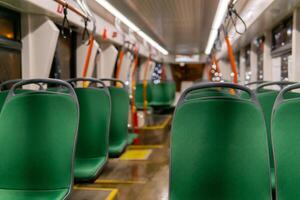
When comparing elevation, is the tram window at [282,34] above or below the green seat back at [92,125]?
above

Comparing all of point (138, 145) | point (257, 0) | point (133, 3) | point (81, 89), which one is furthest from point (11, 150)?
point (138, 145)

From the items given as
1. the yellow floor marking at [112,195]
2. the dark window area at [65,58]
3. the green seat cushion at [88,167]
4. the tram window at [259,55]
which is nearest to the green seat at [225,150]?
the green seat cushion at [88,167]

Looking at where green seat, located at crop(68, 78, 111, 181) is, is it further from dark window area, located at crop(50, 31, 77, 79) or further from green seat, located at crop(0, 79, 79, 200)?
dark window area, located at crop(50, 31, 77, 79)

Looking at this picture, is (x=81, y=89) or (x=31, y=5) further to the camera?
(x=31, y=5)

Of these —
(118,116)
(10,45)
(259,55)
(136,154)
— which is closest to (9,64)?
(10,45)

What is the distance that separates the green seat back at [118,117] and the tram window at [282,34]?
2.60 meters

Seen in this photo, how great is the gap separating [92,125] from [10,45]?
1.33 metres

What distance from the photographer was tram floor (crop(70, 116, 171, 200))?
296 centimetres

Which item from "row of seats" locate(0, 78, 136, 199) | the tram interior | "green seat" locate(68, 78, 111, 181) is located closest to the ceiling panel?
the tram interior

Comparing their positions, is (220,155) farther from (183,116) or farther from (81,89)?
(81,89)

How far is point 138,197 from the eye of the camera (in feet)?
10.6

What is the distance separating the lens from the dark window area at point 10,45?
11.2 feet

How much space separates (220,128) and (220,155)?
0.43 ft

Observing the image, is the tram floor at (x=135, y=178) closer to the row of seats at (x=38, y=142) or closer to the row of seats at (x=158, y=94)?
the row of seats at (x=38, y=142)
